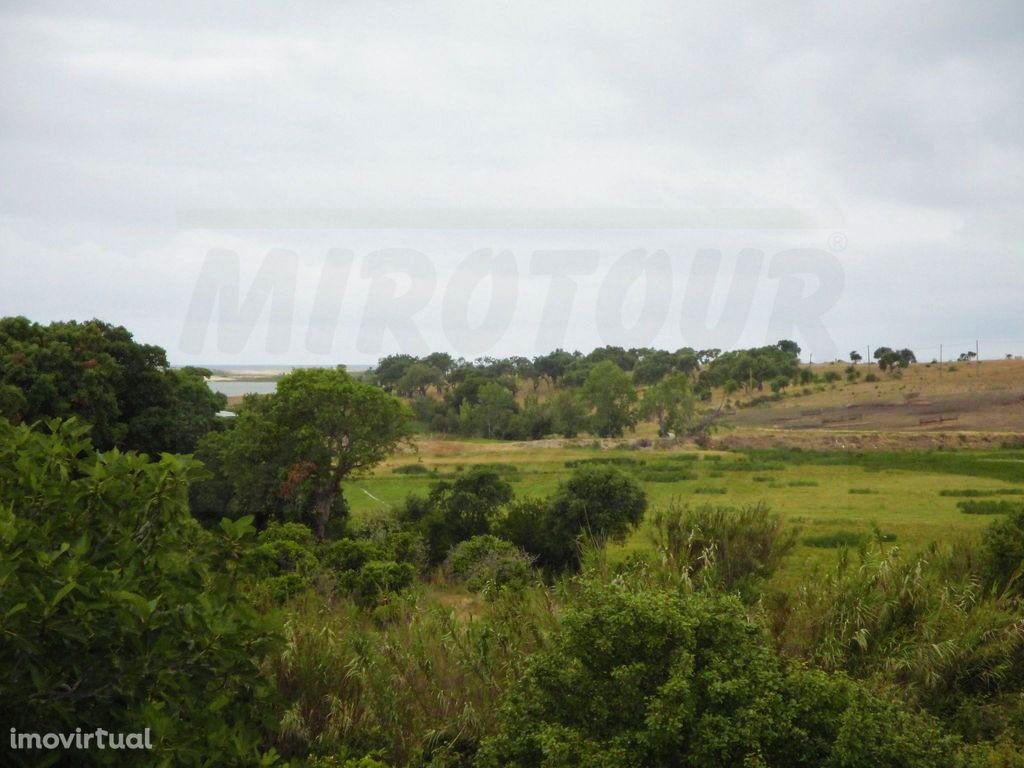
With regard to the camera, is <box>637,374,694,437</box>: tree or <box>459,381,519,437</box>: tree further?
<box>459,381,519,437</box>: tree

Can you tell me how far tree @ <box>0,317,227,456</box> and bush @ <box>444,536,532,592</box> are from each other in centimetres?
1377

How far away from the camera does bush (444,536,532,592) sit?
20.0 m

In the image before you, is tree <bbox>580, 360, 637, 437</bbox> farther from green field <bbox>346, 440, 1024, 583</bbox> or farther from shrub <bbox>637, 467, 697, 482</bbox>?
shrub <bbox>637, 467, 697, 482</bbox>

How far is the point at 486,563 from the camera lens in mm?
21625

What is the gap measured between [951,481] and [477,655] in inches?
1360

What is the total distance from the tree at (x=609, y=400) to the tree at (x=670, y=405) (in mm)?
1252

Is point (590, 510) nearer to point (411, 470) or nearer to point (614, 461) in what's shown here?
point (614, 461)

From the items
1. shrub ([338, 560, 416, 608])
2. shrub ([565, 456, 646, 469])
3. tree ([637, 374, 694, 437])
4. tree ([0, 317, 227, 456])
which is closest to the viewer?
shrub ([338, 560, 416, 608])

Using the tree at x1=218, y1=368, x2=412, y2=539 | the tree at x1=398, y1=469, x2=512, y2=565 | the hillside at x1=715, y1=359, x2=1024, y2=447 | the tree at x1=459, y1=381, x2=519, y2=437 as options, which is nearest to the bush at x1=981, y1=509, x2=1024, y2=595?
the tree at x1=398, y1=469, x2=512, y2=565

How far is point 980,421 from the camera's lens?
164 ft

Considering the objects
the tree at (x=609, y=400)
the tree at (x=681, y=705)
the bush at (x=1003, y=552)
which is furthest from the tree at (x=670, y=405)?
the tree at (x=681, y=705)

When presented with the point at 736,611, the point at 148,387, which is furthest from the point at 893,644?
the point at 148,387

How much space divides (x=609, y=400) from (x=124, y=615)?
6515 centimetres

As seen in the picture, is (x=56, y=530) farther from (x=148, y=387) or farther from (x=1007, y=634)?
(x=148, y=387)
